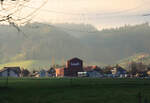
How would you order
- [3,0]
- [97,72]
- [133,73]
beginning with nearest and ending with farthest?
[3,0] < [133,73] < [97,72]

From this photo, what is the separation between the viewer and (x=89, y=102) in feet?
65.3

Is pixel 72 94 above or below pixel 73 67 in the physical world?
below

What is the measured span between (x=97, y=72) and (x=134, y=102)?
17756 cm

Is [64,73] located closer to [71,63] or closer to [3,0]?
[71,63]

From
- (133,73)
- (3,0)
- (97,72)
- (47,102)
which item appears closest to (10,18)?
(3,0)

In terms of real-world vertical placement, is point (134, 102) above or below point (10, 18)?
below

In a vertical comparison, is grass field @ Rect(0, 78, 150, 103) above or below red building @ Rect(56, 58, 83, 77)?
below

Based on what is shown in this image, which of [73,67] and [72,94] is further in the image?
[73,67]

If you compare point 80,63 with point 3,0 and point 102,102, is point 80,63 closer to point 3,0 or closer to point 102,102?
point 102,102

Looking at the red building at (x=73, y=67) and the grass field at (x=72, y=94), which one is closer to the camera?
the grass field at (x=72, y=94)

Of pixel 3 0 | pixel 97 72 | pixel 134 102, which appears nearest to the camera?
pixel 3 0

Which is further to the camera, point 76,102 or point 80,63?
point 80,63

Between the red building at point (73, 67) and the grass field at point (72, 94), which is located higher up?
the red building at point (73, 67)

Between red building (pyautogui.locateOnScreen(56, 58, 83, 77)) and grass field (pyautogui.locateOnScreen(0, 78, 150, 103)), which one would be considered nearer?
grass field (pyautogui.locateOnScreen(0, 78, 150, 103))
